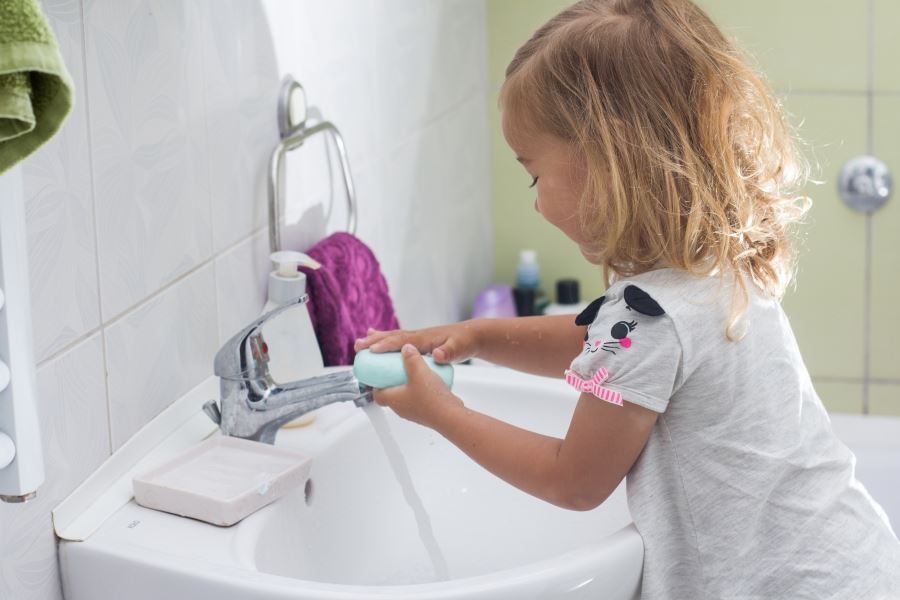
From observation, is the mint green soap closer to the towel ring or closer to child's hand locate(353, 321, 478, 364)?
child's hand locate(353, 321, 478, 364)

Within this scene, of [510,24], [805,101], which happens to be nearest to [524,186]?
[510,24]

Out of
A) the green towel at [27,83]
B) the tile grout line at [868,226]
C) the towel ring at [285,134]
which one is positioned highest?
the green towel at [27,83]

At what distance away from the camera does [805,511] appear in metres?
0.94

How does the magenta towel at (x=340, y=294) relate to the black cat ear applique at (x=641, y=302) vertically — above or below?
below

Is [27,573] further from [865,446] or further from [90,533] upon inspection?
[865,446]

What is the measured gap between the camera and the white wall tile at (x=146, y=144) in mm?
910

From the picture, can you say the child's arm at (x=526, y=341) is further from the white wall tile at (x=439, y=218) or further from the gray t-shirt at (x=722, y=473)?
the white wall tile at (x=439, y=218)

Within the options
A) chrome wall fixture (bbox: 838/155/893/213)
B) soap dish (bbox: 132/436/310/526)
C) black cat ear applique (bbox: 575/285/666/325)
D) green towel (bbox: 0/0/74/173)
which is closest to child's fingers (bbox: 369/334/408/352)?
soap dish (bbox: 132/436/310/526)

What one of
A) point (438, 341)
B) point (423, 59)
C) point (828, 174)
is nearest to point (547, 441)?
point (438, 341)

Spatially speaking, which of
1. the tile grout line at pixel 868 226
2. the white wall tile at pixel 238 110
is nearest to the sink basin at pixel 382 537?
the white wall tile at pixel 238 110

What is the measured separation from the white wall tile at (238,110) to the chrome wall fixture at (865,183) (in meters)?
1.34

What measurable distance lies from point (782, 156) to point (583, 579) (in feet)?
1.37

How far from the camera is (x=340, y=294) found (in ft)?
4.10

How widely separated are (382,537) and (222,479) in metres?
0.24
